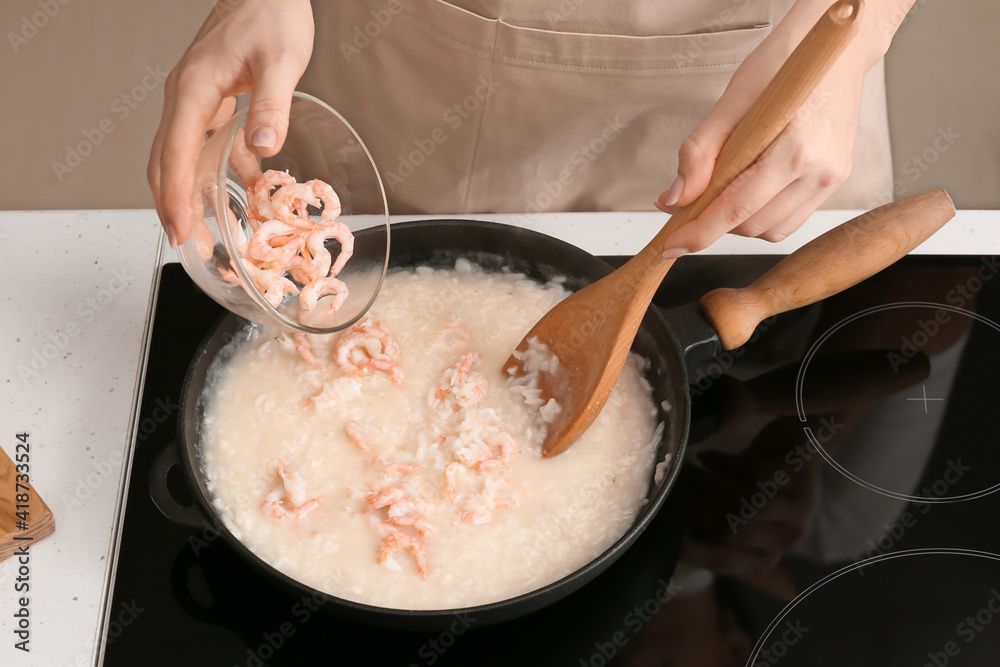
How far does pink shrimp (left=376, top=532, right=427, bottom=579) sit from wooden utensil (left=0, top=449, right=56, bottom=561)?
0.45m

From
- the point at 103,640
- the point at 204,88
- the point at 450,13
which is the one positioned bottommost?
the point at 103,640

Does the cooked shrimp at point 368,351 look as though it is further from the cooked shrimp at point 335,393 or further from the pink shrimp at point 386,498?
the pink shrimp at point 386,498

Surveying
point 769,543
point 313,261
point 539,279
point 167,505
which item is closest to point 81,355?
point 167,505

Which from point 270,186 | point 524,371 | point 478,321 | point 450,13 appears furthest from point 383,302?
point 450,13

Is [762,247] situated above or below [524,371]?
above

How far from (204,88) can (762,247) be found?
0.93 meters

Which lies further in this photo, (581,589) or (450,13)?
(450,13)

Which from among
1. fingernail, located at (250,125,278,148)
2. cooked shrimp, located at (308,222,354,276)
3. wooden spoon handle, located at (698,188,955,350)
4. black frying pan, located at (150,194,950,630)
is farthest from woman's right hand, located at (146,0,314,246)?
wooden spoon handle, located at (698,188,955,350)

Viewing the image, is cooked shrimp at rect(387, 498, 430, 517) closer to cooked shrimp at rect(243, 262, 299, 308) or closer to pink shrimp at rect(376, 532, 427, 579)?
pink shrimp at rect(376, 532, 427, 579)

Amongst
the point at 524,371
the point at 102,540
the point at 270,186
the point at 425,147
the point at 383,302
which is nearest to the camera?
the point at 270,186

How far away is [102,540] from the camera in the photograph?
3.66 feet

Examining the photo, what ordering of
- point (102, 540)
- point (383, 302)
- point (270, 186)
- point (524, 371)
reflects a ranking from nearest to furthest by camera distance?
point (270, 186), point (102, 540), point (524, 371), point (383, 302)

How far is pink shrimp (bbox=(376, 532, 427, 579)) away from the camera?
1.03 m

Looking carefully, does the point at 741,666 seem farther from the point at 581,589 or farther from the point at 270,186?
the point at 270,186
